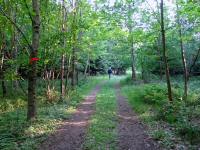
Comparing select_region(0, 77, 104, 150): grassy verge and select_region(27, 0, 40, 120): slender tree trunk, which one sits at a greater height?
select_region(27, 0, 40, 120): slender tree trunk

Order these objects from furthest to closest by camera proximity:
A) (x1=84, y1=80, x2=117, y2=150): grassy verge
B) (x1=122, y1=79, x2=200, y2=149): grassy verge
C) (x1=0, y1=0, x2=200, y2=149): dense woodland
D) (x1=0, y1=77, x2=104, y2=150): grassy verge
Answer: (x1=0, y1=0, x2=200, y2=149): dense woodland, (x1=0, y1=77, x2=104, y2=150): grassy verge, (x1=84, y1=80, x2=117, y2=150): grassy verge, (x1=122, y1=79, x2=200, y2=149): grassy verge

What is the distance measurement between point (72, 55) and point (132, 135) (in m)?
14.8

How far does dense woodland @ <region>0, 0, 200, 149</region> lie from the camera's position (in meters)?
12.1

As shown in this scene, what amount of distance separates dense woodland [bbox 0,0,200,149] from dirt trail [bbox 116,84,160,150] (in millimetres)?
516

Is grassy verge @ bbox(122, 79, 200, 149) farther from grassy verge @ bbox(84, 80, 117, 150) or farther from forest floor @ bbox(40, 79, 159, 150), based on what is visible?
grassy verge @ bbox(84, 80, 117, 150)

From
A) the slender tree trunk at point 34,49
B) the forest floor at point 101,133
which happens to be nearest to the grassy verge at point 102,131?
the forest floor at point 101,133

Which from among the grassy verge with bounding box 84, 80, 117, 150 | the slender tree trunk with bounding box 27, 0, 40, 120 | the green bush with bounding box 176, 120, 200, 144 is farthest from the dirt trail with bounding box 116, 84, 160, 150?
the slender tree trunk with bounding box 27, 0, 40, 120

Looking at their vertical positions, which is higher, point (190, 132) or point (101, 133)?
point (190, 132)

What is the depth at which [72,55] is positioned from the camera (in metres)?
24.4

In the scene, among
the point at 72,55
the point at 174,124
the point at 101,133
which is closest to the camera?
the point at 101,133

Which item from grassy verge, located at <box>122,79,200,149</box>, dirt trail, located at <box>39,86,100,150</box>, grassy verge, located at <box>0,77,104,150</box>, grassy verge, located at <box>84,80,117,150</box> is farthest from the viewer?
grassy verge, located at <box>0,77,104,150</box>

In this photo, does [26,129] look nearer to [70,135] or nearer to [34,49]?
[70,135]

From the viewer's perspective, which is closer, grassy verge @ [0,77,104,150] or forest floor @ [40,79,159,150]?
forest floor @ [40,79,159,150]

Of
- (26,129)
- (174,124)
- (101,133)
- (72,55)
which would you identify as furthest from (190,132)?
(72,55)
